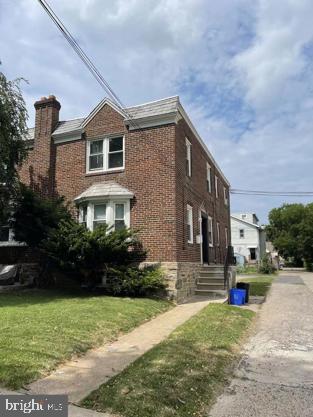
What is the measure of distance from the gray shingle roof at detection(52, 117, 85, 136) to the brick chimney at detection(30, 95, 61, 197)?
29 cm

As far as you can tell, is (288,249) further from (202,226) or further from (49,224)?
(49,224)

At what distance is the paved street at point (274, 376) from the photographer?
14.5 ft

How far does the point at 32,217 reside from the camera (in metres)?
14.2

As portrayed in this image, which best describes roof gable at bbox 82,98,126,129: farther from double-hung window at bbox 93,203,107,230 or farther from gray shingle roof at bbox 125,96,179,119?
double-hung window at bbox 93,203,107,230

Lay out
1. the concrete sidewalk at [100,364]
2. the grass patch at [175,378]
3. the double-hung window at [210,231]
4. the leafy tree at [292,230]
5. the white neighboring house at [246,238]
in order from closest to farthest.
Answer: the grass patch at [175,378] < the concrete sidewalk at [100,364] < the double-hung window at [210,231] < the leafy tree at [292,230] < the white neighboring house at [246,238]

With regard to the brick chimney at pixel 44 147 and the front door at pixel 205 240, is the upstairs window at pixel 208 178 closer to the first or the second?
the front door at pixel 205 240

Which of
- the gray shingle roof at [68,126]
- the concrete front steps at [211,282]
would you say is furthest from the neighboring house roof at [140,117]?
the concrete front steps at [211,282]

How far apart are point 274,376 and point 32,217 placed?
35.7 ft

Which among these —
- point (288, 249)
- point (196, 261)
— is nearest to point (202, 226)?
point (196, 261)

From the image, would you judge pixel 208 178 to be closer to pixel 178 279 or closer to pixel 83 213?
pixel 83 213

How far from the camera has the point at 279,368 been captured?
609 centimetres

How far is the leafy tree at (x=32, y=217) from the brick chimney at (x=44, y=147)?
6.56 ft

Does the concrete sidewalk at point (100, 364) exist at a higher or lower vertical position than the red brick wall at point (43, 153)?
lower

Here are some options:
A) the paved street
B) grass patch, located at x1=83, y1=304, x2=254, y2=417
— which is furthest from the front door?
grass patch, located at x1=83, y1=304, x2=254, y2=417
